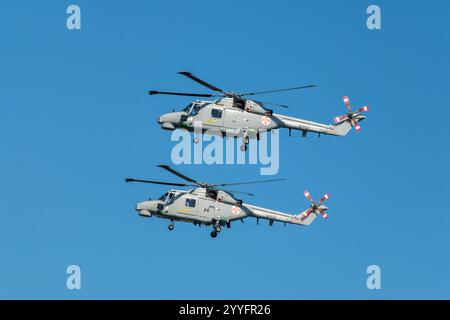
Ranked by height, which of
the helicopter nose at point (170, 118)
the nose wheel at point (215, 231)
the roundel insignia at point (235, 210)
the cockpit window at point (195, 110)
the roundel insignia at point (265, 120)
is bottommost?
the nose wheel at point (215, 231)

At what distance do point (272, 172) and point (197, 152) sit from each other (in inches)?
222

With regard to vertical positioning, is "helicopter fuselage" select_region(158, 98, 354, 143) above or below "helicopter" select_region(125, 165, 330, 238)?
above

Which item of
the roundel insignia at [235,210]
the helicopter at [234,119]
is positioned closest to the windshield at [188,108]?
the helicopter at [234,119]

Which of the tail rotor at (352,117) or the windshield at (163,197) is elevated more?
the tail rotor at (352,117)

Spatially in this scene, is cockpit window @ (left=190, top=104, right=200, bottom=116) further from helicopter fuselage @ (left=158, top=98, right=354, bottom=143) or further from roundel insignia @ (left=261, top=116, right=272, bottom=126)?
roundel insignia @ (left=261, top=116, right=272, bottom=126)

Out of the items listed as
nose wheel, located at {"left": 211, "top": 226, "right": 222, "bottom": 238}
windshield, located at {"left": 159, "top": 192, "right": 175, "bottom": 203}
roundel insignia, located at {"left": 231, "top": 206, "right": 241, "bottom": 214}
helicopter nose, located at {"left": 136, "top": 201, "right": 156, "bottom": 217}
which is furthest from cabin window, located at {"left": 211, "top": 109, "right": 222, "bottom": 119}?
nose wheel, located at {"left": 211, "top": 226, "right": 222, "bottom": 238}

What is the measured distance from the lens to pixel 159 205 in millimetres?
79438

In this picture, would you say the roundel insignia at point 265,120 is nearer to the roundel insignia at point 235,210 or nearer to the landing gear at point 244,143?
the landing gear at point 244,143

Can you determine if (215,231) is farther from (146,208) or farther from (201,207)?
(146,208)

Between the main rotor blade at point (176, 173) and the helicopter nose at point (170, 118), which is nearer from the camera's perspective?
the main rotor blade at point (176, 173)

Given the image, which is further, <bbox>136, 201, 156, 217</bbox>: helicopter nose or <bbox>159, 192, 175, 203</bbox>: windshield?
<bbox>136, 201, 156, 217</bbox>: helicopter nose
